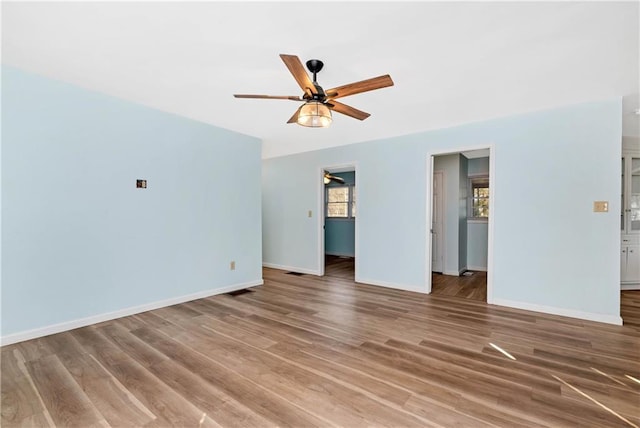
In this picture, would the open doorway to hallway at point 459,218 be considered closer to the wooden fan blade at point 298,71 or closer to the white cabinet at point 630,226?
the white cabinet at point 630,226

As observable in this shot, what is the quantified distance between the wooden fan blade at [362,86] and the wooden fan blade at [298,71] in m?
0.17

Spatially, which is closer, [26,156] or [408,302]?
[26,156]

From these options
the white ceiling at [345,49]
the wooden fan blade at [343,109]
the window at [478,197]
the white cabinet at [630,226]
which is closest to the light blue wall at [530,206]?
the white ceiling at [345,49]

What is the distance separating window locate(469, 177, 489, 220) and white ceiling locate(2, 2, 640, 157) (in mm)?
2878

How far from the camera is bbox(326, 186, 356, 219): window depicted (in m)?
8.07

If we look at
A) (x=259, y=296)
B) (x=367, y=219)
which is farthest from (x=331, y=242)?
(x=259, y=296)

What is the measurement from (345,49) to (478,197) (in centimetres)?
518

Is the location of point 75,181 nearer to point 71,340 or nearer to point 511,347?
point 71,340

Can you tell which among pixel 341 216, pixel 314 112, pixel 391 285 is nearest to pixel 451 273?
pixel 391 285

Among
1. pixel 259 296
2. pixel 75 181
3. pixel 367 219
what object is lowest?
pixel 259 296

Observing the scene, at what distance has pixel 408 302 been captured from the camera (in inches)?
155

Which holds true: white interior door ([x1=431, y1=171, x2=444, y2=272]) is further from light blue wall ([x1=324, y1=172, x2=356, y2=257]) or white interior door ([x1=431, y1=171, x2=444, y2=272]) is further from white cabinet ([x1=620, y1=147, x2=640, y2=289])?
white cabinet ([x1=620, y1=147, x2=640, y2=289])

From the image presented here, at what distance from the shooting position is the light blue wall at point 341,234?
8.04m

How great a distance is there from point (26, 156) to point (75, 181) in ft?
1.35
